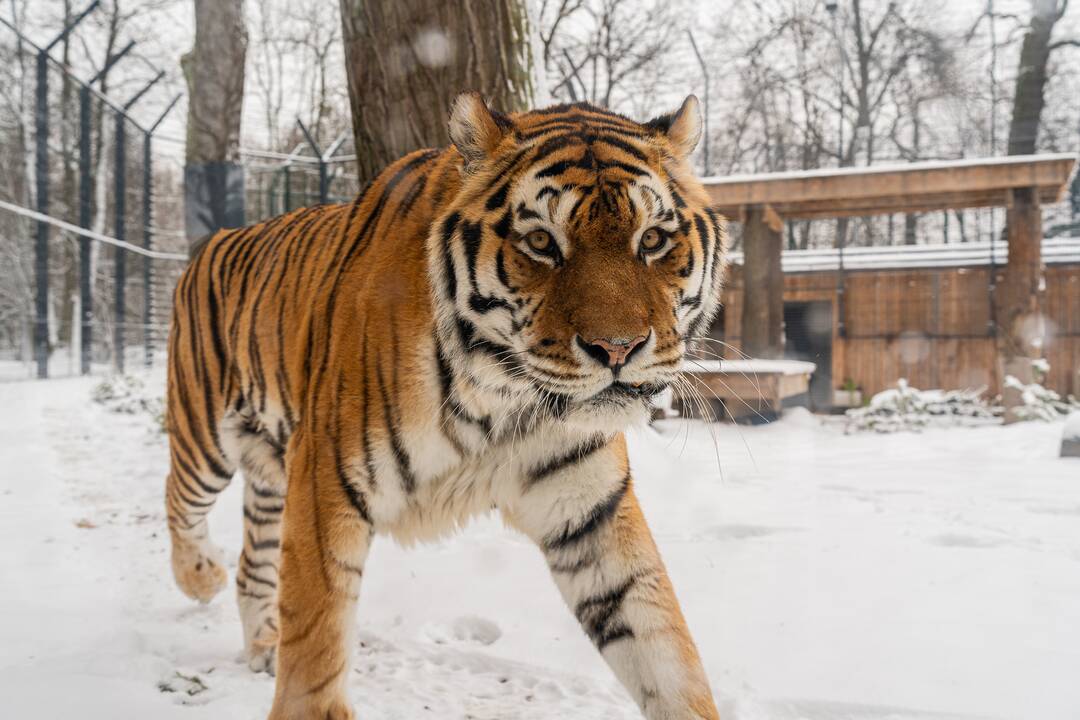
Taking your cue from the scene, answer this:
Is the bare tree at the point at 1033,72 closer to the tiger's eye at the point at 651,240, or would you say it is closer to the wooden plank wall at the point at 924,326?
the wooden plank wall at the point at 924,326

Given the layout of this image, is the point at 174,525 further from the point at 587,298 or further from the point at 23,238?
the point at 23,238

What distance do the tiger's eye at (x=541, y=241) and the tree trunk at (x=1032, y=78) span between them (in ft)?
41.5

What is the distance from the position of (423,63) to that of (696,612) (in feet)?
7.96

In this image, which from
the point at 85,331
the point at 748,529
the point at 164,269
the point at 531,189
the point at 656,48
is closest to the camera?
the point at 531,189

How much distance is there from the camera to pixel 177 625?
3.15 meters

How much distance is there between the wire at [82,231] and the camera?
879cm

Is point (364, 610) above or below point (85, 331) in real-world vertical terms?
below

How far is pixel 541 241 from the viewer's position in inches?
64.1

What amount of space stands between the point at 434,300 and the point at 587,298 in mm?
399

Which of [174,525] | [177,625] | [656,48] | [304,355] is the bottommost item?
[177,625]

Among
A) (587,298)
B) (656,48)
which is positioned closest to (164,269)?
(656,48)

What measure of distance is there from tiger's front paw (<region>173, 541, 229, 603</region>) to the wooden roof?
6149 millimetres

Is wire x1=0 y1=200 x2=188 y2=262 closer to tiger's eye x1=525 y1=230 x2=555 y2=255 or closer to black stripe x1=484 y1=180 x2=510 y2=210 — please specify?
black stripe x1=484 y1=180 x2=510 y2=210

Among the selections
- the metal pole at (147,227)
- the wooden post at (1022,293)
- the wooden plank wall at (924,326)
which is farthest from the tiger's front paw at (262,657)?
the metal pole at (147,227)
